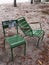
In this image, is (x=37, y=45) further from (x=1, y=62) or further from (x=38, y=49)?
(x=1, y=62)

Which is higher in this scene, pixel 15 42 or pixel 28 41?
pixel 15 42

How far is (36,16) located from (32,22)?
0.76m

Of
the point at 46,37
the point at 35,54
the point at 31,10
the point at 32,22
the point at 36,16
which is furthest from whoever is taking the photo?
the point at 31,10

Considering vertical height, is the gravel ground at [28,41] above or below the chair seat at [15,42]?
below

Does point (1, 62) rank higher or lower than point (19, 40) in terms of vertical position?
lower

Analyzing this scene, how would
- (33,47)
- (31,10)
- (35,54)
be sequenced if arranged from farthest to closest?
(31,10) → (33,47) → (35,54)

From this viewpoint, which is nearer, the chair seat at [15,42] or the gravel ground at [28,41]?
the chair seat at [15,42]

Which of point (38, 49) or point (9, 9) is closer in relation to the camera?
point (38, 49)

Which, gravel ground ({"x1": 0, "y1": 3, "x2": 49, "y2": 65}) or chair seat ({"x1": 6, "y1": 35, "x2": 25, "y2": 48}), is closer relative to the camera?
chair seat ({"x1": 6, "y1": 35, "x2": 25, "y2": 48})

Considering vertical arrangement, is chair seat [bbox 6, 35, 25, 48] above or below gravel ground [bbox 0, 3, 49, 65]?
above

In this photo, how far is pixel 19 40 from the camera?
14.1 feet

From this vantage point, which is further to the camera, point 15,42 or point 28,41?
point 28,41

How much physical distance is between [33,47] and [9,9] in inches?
146

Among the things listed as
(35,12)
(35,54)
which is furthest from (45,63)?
(35,12)
